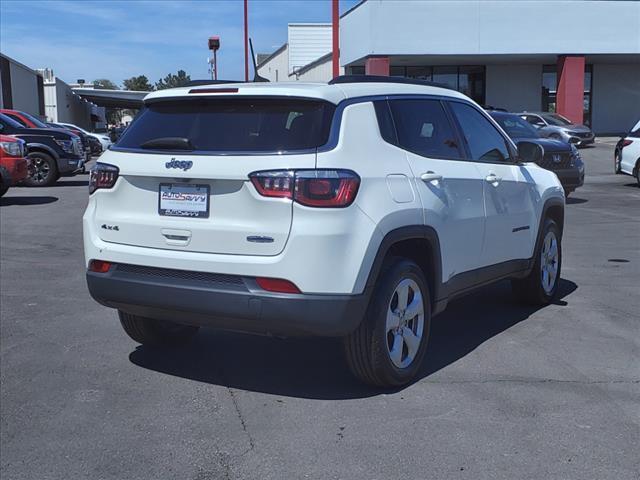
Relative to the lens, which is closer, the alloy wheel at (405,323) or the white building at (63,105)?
the alloy wheel at (405,323)

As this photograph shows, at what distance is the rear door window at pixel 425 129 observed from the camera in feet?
16.3

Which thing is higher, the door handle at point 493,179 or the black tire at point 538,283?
the door handle at point 493,179

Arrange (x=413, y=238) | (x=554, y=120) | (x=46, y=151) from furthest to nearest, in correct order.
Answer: (x=554, y=120), (x=46, y=151), (x=413, y=238)

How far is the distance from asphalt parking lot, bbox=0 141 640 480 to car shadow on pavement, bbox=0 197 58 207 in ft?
29.3

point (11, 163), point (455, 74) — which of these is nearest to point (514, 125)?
point (11, 163)

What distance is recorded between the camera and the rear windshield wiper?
4555 mm

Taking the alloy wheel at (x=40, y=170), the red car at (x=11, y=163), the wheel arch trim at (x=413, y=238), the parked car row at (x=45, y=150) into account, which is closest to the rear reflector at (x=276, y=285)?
the wheel arch trim at (x=413, y=238)

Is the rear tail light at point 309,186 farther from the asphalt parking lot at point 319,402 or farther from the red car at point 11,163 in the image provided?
the red car at point 11,163

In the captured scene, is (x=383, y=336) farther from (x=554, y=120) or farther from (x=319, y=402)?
(x=554, y=120)

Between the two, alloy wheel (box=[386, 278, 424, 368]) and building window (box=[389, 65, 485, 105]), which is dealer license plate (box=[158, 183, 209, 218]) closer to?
alloy wheel (box=[386, 278, 424, 368])

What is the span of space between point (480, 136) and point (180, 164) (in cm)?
259

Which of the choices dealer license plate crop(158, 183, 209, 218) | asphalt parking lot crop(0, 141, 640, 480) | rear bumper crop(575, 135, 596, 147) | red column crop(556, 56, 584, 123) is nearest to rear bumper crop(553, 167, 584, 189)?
asphalt parking lot crop(0, 141, 640, 480)

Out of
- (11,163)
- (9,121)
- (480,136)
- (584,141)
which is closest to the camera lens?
(480,136)

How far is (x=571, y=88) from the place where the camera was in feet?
122
